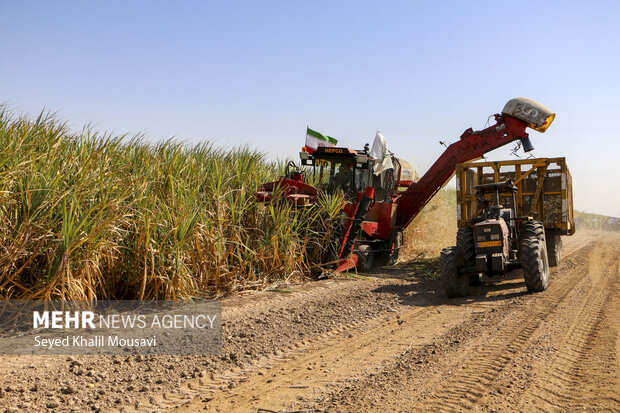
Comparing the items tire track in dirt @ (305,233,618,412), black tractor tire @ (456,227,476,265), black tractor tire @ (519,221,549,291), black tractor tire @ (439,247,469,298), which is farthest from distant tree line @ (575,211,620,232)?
tire track in dirt @ (305,233,618,412)

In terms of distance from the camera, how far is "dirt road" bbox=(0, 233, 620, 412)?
3.24 m

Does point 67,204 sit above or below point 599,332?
above

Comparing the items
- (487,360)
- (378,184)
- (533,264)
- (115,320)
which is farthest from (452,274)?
(115,320)

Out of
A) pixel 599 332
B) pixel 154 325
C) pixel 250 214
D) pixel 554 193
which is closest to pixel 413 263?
pixel 554 193

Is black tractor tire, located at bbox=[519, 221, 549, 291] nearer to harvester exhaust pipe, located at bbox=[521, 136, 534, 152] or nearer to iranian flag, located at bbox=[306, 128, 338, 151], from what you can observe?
harvester exhaust pipe, located at bbox=[521, 136, 534, 152]

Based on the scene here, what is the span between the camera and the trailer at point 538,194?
9875mm

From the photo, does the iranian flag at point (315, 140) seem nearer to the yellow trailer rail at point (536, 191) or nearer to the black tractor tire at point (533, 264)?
the yellow trailer rail at point (536, 191)

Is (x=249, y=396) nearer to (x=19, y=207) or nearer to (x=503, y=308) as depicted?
(x=19, y=207)

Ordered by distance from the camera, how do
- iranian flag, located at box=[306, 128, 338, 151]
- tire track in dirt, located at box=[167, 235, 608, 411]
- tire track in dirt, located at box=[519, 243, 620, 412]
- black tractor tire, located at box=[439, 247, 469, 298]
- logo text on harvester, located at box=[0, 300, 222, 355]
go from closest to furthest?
1. tire track in dirt, located at box=[519, 243, 620, 412]
2. tire track in dirt, located at box=[167, 235, 608, 411]
3. logo text on harvester, located at box=[0, 300, 222, 355]
4. black tractor tire, located at box=[439, 247, 469, 298]
5. iranian flag, located at box=[306, 128, 338, 151]

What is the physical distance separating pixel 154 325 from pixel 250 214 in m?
3.21

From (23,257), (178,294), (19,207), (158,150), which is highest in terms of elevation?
(158,150)

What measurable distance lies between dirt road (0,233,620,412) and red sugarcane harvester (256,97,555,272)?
276 cm

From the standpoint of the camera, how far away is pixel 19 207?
15.6ft

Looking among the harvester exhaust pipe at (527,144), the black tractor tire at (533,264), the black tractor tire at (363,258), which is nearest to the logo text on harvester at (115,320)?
the black tractor tire at (363,258)
